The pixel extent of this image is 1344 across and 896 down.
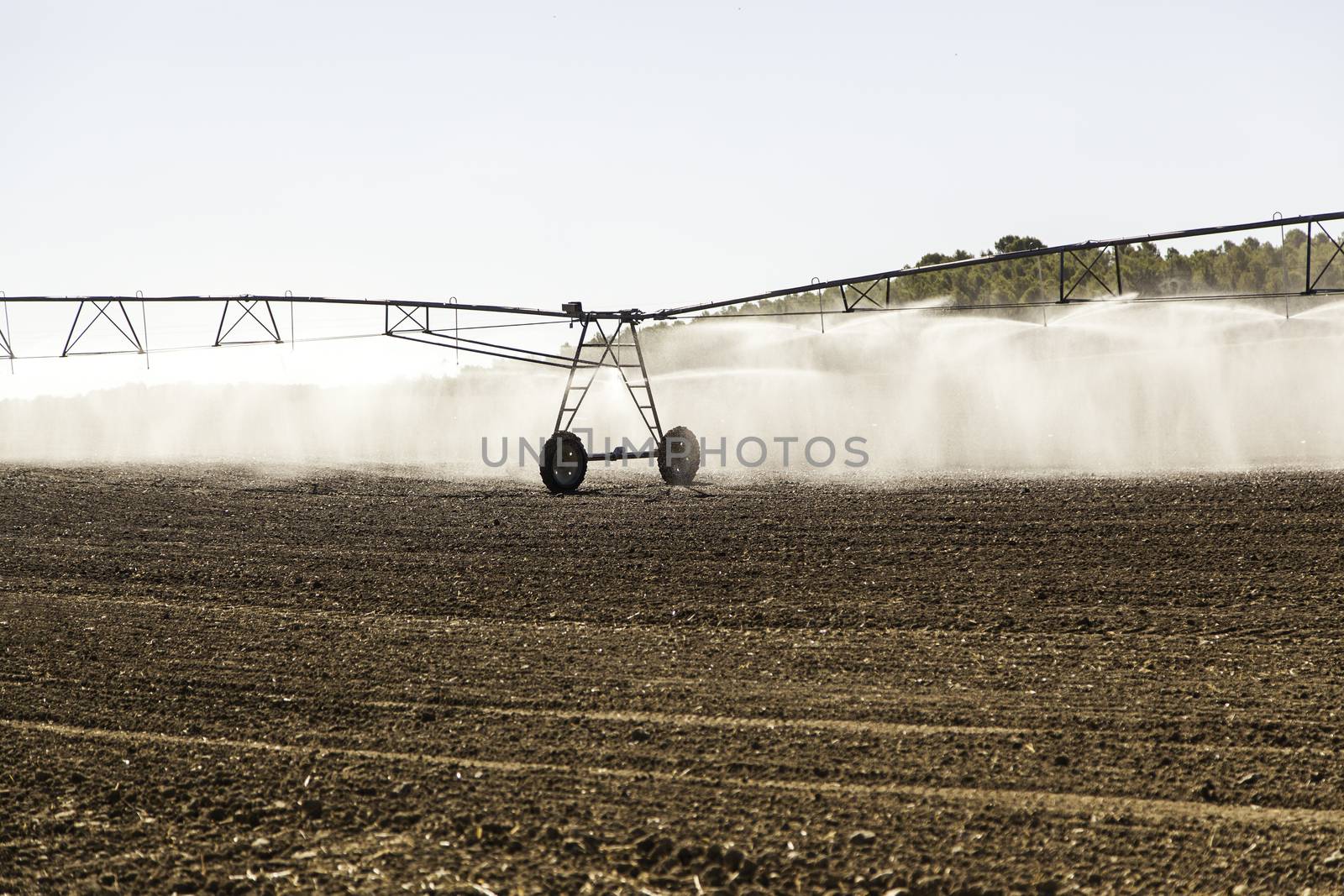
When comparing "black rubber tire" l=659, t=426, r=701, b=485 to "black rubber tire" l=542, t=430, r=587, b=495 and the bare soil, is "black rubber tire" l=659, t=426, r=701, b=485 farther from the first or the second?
the bare soil

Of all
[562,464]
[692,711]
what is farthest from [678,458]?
[692,711]

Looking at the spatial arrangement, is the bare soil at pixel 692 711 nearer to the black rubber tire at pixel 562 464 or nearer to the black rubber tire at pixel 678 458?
the black rubber tire at pixel 562 464

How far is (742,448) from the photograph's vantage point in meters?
36.3

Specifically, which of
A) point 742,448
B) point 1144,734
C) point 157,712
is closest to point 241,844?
point 157,712

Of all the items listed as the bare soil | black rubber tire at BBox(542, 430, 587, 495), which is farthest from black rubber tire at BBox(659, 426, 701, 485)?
the bare soil

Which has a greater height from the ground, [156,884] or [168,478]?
Answer: [168,478]

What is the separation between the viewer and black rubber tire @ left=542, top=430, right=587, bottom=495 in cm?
2334

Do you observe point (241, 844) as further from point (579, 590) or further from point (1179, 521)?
point (1179, 521)

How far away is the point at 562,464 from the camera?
23.4 metres

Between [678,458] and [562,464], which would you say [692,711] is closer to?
[562,464]

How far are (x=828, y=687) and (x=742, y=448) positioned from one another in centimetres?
2744

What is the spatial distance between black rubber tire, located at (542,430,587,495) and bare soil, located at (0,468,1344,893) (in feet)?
21.6

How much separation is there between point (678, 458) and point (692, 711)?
1639cm

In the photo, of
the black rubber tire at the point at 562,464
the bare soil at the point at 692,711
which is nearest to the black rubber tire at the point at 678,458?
the black rubber tire at the point at 562,464
